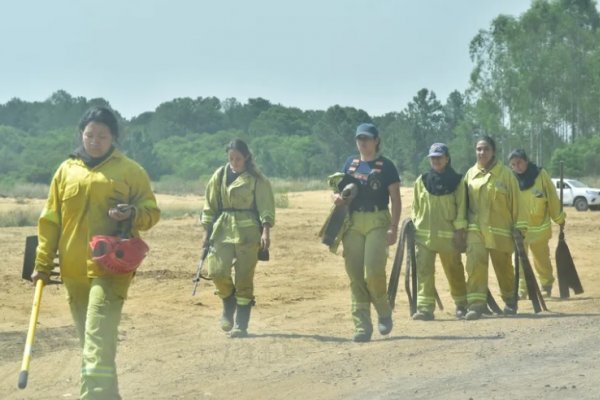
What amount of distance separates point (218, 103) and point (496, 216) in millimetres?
146938

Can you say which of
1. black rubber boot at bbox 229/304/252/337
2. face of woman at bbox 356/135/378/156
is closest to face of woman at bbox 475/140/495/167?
face of woman at bbox 356/135/378/156

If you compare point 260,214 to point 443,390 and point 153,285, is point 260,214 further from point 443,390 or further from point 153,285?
point 153,285

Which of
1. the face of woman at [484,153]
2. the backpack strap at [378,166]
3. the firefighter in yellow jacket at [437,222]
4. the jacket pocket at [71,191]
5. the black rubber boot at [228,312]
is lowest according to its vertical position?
Answer: the black rubber boot at [228,312]

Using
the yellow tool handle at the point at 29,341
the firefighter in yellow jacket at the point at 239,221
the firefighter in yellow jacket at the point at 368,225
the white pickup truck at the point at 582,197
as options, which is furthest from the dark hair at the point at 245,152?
the white pickup truck at the point at 582,197

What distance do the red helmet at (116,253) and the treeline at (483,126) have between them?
5649 centimetres

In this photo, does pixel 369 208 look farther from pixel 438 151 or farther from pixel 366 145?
pixel 438 151

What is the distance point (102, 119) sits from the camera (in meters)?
8.08

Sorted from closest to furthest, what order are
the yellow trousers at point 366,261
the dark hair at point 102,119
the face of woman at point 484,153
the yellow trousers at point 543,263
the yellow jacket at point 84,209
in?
the yellow jacket at point 84,209, the dark hair at point 102,119, the yellow trousers at point 366,261, the face of woman at point 484,153, the yellow trousers at point 543,263

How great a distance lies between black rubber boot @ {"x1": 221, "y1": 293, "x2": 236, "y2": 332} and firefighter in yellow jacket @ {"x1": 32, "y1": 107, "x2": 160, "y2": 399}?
410 centimetres

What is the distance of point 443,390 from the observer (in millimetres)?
8594

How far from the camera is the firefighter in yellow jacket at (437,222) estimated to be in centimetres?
1303

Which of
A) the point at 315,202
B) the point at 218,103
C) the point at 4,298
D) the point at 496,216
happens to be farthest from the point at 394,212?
the point at 218,103

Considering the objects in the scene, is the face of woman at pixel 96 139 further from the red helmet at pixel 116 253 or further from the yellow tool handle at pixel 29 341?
the yellow tool handle at pixel 29 341

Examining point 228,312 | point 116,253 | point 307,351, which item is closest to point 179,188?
point 228,312
